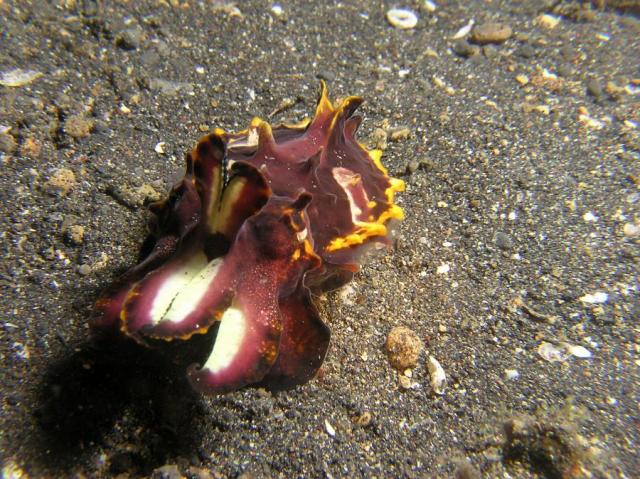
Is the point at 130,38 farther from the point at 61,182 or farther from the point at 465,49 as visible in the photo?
the point at 465,49

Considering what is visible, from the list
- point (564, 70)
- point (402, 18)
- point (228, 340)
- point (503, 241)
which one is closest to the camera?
point (228, 340)

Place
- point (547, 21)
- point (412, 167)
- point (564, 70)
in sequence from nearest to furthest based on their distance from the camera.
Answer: point (412, 167) < point (564, 70) < point (547, 21)

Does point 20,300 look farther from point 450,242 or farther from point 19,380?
point 450,242

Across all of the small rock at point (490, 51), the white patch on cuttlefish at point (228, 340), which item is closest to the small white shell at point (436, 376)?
the white patch on cuttlefish at point (228, 340)

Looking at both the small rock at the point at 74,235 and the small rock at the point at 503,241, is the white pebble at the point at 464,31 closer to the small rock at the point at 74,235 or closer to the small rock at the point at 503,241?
the small rock at the point at 503,241

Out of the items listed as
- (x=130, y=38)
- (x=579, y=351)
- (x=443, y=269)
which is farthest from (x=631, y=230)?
(x=130, y=38)

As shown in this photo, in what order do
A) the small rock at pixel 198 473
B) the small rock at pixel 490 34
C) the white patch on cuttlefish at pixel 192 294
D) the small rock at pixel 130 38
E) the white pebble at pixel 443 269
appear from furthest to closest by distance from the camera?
the small rock at pixel 490 34 < the small rock at pixel 130 38 < the white pebble at pixel 443 269 < the small rock at pixel 198 473 < the white patch on cuttlefish at pixel 192 294
